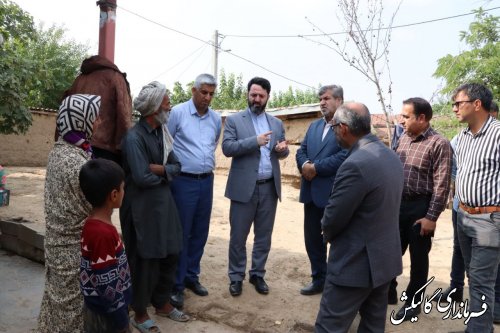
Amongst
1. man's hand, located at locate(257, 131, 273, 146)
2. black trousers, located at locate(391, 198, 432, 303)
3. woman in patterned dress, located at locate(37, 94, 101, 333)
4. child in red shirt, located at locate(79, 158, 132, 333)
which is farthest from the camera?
man's hand, located at locate(257, 131, 273, 146)

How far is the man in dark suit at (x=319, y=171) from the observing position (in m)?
4.05

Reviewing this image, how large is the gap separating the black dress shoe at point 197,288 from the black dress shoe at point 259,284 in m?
0.47

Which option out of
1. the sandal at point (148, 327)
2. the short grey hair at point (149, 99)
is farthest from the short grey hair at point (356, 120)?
the sandal at point (148, 327)

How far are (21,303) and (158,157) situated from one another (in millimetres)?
1823

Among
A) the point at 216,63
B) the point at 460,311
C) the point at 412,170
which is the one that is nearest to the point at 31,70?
the point at 412,170

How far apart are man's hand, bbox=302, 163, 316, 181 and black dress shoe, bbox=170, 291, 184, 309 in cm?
152

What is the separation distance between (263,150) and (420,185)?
1423 mm

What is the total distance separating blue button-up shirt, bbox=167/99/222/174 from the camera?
3900mm

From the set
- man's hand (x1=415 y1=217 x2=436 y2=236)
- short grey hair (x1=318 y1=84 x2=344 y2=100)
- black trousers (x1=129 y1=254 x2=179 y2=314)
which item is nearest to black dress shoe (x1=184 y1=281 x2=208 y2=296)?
black trousers (x1=129 y1=254 x2=179 y2=314)

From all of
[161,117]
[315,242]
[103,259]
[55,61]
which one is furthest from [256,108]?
[55,61]

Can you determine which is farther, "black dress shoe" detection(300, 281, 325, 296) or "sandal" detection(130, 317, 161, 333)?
"black dress shoe" detection(300, 281, 325, 296)

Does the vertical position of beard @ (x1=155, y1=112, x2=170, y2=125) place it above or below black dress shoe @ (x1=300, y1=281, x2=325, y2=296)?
above

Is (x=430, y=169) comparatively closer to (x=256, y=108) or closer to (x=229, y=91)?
(x=256, y=108)

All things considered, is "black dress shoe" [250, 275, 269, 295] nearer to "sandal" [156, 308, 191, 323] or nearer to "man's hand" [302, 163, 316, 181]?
"sandal" [156, 308, 191, 323]
